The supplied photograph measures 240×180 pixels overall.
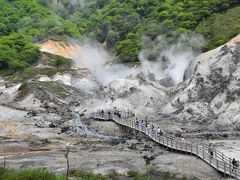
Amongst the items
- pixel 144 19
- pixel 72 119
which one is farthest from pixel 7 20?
pixel 72 119

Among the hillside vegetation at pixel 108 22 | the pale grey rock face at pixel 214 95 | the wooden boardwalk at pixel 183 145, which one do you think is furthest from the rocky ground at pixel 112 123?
the hillside vegetation at pixel 108 22

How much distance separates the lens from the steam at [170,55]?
91.1 meters

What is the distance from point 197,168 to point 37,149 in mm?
16160

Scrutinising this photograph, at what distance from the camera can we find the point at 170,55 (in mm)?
102812

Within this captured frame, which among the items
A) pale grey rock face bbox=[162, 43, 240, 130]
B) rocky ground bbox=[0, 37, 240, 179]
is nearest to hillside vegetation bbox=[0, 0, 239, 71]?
rocky ground bbox=[0, 37, 240, 179]

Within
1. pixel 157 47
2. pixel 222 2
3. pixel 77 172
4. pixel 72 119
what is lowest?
pixel 77 172

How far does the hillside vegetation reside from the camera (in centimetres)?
11550

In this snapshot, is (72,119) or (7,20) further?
(7,20)

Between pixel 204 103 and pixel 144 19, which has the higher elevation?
pixel 144 19

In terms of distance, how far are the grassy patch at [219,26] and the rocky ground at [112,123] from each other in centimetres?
2211

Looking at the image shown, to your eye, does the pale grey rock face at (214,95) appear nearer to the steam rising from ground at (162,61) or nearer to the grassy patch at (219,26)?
the steam rising from ground at (162,61)

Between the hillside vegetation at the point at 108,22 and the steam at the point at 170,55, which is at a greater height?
the hillside vegetation at the point at 108,22

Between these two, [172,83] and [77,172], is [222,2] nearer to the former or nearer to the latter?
[172,83]

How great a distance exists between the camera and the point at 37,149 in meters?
43.6
